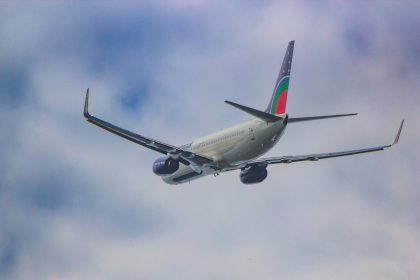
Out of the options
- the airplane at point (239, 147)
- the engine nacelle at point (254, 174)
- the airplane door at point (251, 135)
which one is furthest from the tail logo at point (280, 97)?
the engine nacelle at point (254, 174)

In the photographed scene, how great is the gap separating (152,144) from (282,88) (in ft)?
51.4

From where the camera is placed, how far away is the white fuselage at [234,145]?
105 m

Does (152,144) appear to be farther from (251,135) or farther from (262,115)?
(262,115)

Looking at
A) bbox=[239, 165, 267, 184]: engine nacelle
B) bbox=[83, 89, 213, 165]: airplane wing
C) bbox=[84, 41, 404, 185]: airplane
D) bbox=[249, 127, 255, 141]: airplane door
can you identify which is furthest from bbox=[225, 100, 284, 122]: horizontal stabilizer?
bbox=[239, 165, 267, 184]: engine nacelle

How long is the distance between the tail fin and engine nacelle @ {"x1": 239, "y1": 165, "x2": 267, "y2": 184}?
7898 millimetres

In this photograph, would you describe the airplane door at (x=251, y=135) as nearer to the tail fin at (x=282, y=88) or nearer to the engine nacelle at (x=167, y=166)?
the tail fin at (x=282, y=88)

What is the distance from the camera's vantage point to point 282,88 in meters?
111

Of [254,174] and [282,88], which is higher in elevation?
[282,88]

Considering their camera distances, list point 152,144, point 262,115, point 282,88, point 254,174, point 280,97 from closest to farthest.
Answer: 1. point 262,115
2. point 152,144
3. point 280,97
4. point 282,88
5. point 254,174

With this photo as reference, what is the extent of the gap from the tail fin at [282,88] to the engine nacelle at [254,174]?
25.9 feet

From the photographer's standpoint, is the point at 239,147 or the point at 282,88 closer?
the point at 239,147

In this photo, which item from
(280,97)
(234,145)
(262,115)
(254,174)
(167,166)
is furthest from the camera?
(254,174)

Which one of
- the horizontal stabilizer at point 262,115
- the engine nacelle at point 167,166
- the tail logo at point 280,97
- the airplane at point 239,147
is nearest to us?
the horizontal stabilizer at point 262,115

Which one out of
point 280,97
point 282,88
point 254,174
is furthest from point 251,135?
point 254,174
